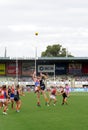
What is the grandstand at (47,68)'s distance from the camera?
93.4 m

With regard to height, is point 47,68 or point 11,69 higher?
point 47,68

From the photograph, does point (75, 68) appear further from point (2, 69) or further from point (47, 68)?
point (2, 69)

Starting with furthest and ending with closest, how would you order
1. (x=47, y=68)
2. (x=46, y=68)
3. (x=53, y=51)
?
1. (x=53, y=51)
2. (x=46, y=68)
3. (x=47, y=68)

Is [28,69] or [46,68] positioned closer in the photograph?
[28,69]

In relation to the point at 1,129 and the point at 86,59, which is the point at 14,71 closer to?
the point at 86,59

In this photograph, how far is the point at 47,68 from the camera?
95.3 m

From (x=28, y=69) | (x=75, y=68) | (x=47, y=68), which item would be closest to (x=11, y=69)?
(x=28, y=69)

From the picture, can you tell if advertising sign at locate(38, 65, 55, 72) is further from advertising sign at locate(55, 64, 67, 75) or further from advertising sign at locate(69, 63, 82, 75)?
advertising sign at locate(69, 63, 82, 75)

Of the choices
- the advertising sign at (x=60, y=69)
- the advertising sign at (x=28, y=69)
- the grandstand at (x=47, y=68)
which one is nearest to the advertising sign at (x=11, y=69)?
the grandstand at (x=47, y=68)

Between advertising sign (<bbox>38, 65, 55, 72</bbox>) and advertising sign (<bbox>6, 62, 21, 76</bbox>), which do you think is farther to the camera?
advertising sign (<bbox>6, 62, 21, 76</bbox>)

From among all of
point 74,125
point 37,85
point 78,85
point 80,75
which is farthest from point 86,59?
point 74,125

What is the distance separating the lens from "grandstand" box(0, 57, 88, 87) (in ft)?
306

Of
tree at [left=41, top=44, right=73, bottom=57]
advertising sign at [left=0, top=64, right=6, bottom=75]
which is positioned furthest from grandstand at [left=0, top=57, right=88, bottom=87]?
tree at [left=41, top=44, right=73, bottom=57]

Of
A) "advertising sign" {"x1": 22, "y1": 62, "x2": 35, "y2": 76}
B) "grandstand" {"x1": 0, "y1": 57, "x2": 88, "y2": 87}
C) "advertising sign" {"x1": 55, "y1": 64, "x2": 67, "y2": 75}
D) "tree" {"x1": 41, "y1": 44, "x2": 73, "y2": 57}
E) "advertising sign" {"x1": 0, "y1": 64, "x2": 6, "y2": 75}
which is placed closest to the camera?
"grandstand" {"x1": 0, "y1": 57, "x2": 88, "y2": 87}
